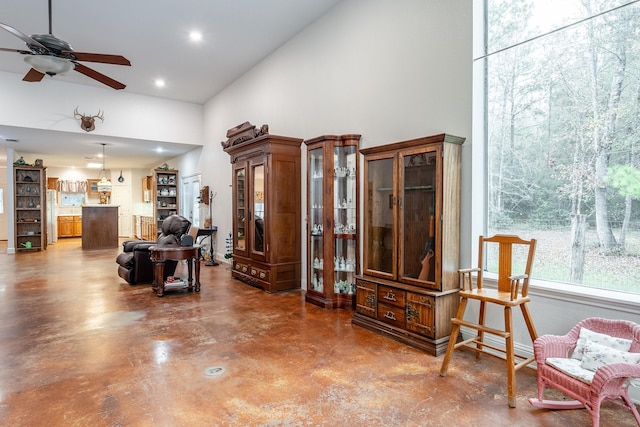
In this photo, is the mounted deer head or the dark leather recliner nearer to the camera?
the dark leather recliner

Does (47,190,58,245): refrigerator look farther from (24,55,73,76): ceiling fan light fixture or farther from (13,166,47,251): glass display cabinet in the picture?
(24,55,73,76): ceiling fan light fixture

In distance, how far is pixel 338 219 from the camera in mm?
4484

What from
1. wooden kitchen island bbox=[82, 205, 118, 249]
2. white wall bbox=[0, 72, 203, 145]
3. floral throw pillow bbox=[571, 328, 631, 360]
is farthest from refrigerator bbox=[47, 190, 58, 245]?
floral throw pillow bbox=[571, 328, 631, 360]

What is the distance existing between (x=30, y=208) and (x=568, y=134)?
1249 cm

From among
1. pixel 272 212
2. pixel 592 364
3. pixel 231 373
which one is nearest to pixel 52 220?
pixel 272 212

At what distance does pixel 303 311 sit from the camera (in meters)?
4.32

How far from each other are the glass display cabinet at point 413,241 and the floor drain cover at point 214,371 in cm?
156

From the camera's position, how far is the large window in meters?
2.56

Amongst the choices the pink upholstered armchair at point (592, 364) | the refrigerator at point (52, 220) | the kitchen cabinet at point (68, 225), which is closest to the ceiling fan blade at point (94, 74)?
the pink upholstered armchair at point (592, 364)

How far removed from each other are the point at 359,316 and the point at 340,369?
1063mm

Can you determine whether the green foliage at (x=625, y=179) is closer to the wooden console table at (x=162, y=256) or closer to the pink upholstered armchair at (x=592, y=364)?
the pink upholstered armchair at (x=592, y=364)

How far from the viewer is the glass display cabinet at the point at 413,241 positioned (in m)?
3.13

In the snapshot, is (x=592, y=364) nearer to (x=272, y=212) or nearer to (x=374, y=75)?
(x=374, y=75)

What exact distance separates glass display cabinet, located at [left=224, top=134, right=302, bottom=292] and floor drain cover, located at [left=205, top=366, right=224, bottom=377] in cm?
237
